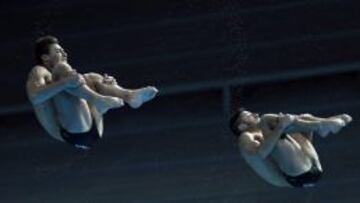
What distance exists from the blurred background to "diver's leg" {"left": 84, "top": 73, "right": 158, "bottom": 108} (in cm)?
305

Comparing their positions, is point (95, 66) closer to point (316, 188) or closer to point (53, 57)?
point (316, 188)

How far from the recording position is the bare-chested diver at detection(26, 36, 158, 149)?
7.44 m

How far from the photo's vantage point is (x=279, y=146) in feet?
26.1

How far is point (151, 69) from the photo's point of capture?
10883mm

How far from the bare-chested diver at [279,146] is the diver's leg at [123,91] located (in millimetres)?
755

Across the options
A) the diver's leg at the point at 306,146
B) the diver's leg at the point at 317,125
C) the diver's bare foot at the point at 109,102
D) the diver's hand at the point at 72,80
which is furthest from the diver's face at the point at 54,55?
the diver's leg at the point at 306,146

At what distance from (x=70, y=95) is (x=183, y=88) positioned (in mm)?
3191

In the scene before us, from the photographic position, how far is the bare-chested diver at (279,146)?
7777 mm

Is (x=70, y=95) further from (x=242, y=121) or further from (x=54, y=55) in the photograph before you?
(x=242, y=121)

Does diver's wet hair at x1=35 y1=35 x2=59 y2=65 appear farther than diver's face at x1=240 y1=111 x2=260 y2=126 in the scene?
No

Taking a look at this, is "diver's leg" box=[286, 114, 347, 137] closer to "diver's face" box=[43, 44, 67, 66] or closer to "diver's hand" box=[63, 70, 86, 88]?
"diver's hand" box=[63, 70, 86, 88]

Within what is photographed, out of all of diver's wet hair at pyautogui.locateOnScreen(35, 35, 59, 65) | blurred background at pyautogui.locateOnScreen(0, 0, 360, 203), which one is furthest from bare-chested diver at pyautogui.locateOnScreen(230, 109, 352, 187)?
blurred background at pyautogui.locateOnScreen(0, 0, 360, 203)

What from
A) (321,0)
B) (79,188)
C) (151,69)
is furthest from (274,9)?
(79,188)

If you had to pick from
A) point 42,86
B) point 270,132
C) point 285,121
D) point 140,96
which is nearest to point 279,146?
point 270,132
